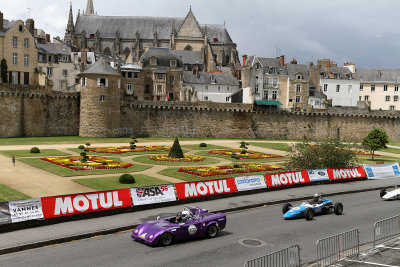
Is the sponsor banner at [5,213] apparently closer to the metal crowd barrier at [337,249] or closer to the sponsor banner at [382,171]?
the metal crowd barrier at [337,249]

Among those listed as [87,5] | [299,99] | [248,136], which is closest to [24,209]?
[248,136]

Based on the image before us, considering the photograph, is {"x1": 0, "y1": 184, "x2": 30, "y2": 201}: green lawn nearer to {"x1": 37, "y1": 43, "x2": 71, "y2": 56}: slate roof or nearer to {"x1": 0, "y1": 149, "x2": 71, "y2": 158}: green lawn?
{"x1": 0, "y1": 149, "x2": 71, "y2": 158}: green lawn

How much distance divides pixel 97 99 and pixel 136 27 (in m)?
47.8

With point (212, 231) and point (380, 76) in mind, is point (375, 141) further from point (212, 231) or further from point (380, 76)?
point (380, 76)

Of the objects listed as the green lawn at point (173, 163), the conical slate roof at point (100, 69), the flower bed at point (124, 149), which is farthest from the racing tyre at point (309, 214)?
the conical slate roof at point (100, 69)

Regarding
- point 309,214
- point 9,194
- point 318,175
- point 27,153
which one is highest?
point 27,153

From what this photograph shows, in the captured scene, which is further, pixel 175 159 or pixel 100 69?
pixel 100 69

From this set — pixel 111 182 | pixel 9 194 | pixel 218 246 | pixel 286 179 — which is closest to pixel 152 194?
pixel 111 182

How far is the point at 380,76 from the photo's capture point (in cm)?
9156

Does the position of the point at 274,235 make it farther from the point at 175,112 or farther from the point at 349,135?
the point at 349,135

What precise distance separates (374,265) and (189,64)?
76.7m

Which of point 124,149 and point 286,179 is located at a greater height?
point 124,149

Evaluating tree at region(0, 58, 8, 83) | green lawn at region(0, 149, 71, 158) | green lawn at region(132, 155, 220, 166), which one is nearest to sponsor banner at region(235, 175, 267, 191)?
green lawn at region(132, 155, 220, 166)

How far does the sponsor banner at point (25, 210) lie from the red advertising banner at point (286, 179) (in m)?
15.4
